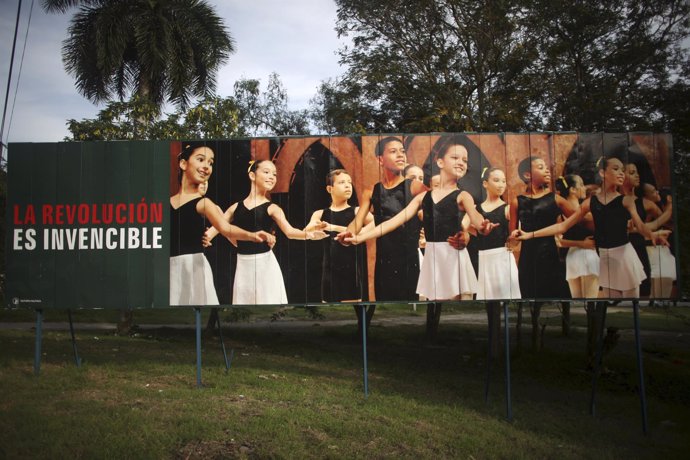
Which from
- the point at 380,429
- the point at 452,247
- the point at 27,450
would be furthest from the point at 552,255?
the point at 27,450

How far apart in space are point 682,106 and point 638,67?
6.18 ft

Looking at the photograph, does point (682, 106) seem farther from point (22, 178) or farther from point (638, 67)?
point (22, 178)

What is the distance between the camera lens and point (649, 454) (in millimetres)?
8609

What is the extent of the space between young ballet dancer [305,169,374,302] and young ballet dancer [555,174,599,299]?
3283 mm

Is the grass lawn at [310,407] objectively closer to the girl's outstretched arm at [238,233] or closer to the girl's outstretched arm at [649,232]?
the girl's outstretched arm at [238,233]

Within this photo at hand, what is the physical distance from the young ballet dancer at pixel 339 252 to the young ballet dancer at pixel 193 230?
0.92 metres

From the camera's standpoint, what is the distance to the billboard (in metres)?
9.91

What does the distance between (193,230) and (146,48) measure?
13.2 m

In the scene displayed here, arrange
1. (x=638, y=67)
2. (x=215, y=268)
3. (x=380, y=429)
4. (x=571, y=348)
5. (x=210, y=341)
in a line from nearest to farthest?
(x=380, y=429)
(x=215, y=268)
(x=638, y=67)
(x=210, y=341)
(x=571, y=348)

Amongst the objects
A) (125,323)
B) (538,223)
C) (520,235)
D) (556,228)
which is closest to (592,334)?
(556,228)

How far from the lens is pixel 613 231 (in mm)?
10062

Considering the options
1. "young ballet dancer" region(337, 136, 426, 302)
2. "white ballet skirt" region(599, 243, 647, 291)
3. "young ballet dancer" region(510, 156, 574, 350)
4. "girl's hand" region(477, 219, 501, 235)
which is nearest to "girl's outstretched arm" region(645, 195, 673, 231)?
"white ballet skirt" region(599, 243, 647, 291)

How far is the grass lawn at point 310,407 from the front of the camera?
7379 mm

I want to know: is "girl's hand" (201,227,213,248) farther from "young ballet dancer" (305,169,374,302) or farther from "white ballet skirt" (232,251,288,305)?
"young ballet dancer" (305,169,374,302)
